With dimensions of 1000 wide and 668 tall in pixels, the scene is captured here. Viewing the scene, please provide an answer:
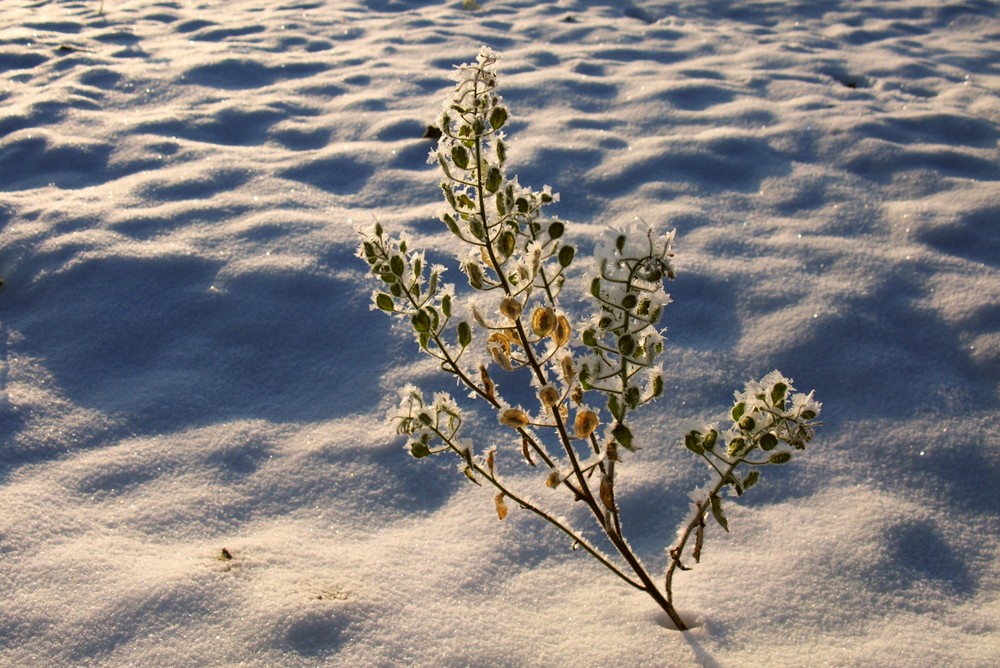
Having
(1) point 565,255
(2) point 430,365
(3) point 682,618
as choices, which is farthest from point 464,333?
(2) point 430,365

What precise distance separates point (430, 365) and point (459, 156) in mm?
1210

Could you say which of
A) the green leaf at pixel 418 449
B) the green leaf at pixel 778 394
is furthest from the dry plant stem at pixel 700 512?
the green leaf at pixel 418 449

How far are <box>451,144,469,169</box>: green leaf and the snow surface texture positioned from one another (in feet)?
2.91

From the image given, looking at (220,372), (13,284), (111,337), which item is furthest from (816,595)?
(13,284)

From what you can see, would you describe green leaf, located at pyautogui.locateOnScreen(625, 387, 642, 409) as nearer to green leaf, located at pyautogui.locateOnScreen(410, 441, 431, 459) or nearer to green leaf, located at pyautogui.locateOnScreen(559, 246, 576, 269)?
green leaf, located at pyautogui.locateOnScreen(559, 246, 576, 269)

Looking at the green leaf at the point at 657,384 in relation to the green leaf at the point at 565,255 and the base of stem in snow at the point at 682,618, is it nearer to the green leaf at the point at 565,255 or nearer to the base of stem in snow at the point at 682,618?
the green leaf at the point at 565,255

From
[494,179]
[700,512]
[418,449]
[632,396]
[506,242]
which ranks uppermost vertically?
[494,179]

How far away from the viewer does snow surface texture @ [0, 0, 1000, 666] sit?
60.0 inches

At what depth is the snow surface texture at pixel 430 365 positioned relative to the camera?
5.00ft

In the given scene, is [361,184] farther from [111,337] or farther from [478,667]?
[478,667]

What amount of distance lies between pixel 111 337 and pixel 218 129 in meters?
1.88

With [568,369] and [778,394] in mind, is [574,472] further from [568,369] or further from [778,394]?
[778,394]

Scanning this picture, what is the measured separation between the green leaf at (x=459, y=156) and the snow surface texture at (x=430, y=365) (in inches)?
35.0

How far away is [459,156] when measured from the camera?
118 centimetres
